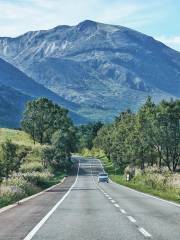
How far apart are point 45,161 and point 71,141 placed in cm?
1964

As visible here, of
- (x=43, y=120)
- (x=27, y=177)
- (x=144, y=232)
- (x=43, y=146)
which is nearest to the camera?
(x=144, y=232)

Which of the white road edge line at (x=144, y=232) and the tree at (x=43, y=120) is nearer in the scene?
the white road edge line at (x=144, y=232)

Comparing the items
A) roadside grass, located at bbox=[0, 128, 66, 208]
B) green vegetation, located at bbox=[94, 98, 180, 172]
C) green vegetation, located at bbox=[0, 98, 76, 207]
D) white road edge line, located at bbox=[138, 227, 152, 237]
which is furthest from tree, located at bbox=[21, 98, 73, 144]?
white road edge line, located at bbox=[138, 227, 152, 237]

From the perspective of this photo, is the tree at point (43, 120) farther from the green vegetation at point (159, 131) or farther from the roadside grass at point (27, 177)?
the green vegetation at point (159, 131)

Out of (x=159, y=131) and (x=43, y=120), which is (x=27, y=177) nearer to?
(x=159, y=131)

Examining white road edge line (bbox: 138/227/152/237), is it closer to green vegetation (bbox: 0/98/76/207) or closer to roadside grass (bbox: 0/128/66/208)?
roadside grass (bbox: 0/128/66/208)

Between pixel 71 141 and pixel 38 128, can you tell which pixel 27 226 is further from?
pixel 38 128

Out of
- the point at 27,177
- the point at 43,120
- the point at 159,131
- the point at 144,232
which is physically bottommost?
the point at 144,232

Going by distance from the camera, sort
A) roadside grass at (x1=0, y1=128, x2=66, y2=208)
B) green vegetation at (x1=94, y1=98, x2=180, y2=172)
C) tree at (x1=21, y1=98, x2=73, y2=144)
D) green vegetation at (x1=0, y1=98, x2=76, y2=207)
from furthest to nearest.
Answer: tree at (x1=21, y1=98, x2=73, y2=144) < green vegetation at (x1=0, y1=98, x2=76, y2=207) < green vegetation at (x1=94, y1=98, x2=180, y2=172) < roadside grass at (x1=0, y1=128, x2=66, y2=208)

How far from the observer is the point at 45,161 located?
4518 inches

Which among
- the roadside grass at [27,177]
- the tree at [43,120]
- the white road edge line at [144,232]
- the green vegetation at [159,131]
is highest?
the tree at [43,120]

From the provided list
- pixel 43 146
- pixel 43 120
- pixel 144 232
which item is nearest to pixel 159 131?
pixel 43 146

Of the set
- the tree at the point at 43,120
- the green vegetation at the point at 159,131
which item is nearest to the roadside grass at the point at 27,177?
the tree at the point at 43,120

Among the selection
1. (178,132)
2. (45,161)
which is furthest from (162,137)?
(45,161)
